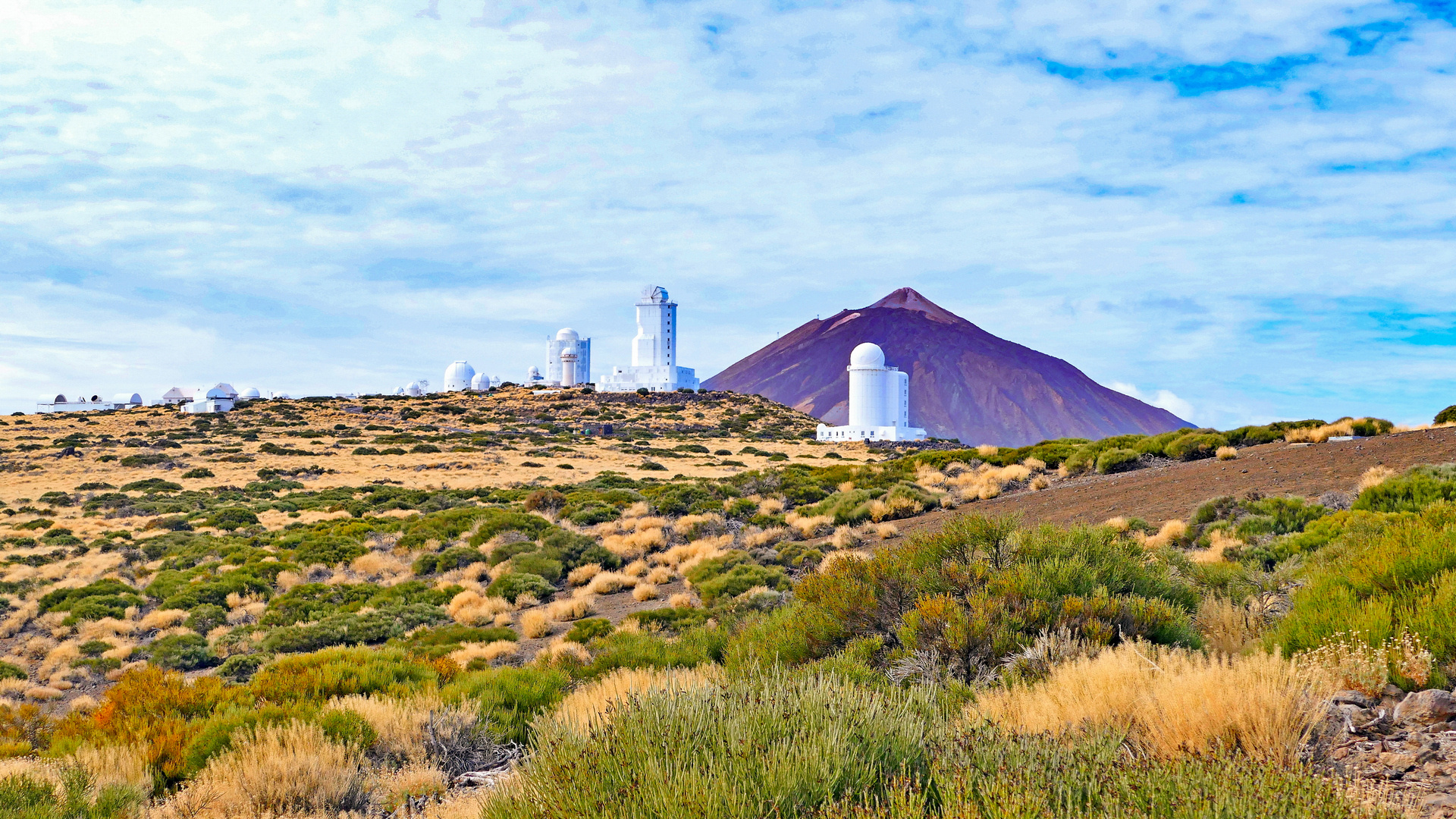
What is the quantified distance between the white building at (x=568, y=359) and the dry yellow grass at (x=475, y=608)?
77.1 m

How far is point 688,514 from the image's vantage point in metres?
21.7

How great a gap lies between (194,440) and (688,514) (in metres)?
44.3

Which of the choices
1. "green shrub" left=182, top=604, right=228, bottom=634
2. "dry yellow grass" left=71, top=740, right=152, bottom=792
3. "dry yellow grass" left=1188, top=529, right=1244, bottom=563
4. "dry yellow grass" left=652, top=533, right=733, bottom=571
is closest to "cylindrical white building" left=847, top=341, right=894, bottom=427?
"dry yellow grass" left=652, top=533, right=733, bottom=571

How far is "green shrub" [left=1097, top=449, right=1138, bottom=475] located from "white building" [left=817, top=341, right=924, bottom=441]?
39722 mm

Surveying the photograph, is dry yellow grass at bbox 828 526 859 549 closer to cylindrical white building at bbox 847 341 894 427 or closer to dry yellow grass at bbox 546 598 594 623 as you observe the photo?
dry yellow grass at bbox 546 598 594 623

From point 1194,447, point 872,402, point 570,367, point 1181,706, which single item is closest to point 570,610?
point 1181,706

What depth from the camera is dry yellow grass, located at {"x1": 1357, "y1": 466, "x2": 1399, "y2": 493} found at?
12.7 m

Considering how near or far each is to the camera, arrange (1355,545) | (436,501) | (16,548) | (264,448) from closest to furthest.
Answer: (1355,545), (16,548), (436,501), (264,448)

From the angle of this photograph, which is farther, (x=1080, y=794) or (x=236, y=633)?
(x=236, y=633)

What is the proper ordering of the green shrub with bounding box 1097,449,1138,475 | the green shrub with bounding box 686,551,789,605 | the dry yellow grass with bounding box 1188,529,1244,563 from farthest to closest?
1. the green shrub with bounding box 1097,449,1138,475
2. the green shrub with bounding box 686,551,789,605
3. the dry yellow grass with bounding box 1188,529,1244,563

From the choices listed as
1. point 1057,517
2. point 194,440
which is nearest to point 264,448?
point 194,440

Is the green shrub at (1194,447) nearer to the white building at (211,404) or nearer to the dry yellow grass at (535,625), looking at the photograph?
the dry yellow grass at (535,625)

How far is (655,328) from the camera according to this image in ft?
280

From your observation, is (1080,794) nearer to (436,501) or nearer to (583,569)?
(583,569)
